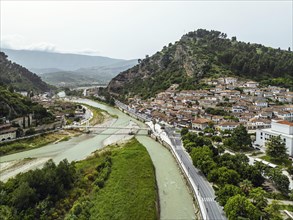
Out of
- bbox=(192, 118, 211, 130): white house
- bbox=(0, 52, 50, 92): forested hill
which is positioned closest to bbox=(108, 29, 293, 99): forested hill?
bbox=(192, 118, 211, 130): white house

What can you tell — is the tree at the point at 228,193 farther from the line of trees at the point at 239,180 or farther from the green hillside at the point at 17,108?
the green hillside at the point at 17,108

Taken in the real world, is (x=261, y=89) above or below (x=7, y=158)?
above

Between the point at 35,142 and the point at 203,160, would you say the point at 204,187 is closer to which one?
the point at 203,160

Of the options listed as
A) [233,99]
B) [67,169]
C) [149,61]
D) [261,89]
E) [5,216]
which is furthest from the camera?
[149,61]

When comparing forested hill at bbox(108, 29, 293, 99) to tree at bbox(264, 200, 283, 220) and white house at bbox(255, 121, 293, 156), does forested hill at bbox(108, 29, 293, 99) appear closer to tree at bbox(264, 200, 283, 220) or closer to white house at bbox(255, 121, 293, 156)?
white house at bbox(255, 121, 293, 156)

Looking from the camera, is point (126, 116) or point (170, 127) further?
point (126, 116)

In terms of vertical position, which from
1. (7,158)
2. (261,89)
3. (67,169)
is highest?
(261,89)

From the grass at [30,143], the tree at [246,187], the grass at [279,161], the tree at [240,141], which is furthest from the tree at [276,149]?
the grass at [30,143]

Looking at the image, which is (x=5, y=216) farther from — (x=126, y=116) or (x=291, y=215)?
(x=126, y=116)

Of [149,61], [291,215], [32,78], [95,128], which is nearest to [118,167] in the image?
[291,215]
